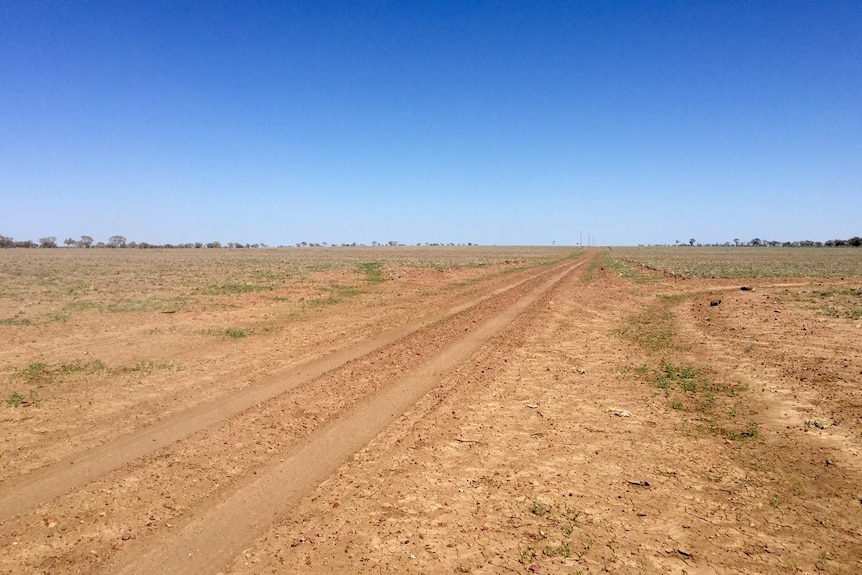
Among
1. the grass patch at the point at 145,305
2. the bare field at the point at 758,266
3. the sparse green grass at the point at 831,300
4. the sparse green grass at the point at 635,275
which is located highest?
the bare field at the point at 758,266

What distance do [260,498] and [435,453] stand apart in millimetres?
2417

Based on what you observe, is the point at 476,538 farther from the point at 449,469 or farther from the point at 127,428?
the point at 127,428

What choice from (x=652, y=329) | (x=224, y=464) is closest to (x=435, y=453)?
(x=224, y=464)

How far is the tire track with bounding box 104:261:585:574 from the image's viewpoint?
439cm

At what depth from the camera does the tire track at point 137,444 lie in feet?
18.2

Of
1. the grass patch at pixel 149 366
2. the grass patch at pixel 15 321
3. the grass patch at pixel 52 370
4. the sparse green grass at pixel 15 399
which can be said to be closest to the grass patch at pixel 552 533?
the sparse green grass at pixel 15 399

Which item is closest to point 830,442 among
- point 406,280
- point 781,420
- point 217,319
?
point 781,420

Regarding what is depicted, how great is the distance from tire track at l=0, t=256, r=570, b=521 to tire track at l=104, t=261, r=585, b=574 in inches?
75.2

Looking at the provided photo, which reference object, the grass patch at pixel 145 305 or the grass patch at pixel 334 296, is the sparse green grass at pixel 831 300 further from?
the grass patch at pixel 145 305

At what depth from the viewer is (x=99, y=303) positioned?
22047mm

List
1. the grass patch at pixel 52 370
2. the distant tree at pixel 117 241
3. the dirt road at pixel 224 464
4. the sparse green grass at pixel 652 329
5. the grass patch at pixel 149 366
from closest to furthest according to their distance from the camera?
the dirt road at pixel 224 464, the grass patch at pixel 52 370, the grass patch at pixel 149 366, the sparse green grass at pixel 652 329, the distant tree at pixel 117 241

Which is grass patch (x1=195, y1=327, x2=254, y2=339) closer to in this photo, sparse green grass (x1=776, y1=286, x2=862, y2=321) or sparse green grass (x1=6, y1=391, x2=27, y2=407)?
sparse green grass (x1=6, y1=391, x2=27, y2=407)

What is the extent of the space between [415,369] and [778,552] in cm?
734

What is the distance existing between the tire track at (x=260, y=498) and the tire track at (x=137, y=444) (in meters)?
1.91
